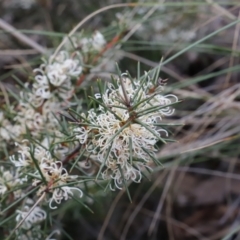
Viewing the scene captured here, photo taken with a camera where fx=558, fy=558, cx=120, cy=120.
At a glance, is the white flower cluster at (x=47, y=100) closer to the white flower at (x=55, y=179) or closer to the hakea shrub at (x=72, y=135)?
the hakea shrub at (x=72, y=135)

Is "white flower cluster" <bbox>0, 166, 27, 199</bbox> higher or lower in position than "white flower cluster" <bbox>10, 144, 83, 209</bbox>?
lower

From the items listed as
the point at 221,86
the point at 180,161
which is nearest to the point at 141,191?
the point at 180,161

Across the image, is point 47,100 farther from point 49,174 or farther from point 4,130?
point 49,174

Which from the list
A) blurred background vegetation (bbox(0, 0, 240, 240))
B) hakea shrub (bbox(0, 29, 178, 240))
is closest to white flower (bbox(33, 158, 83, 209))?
hakea shrub (bbox(0, 29, 178, 240))

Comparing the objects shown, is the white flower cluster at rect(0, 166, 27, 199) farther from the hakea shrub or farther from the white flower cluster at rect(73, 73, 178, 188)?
the white flower cluster at rect(73, 73, 178, 188)

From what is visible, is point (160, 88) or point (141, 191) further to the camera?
point (141, 191)

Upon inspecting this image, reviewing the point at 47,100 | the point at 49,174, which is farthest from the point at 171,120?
the point at 49,174

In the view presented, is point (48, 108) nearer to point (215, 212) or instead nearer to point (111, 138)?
point (111, 138)

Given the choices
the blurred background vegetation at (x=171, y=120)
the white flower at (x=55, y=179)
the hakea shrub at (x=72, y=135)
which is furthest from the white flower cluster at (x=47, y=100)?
the blurred background vegetation at (x=171, y=120)

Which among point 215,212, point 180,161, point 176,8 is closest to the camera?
point 180,161
